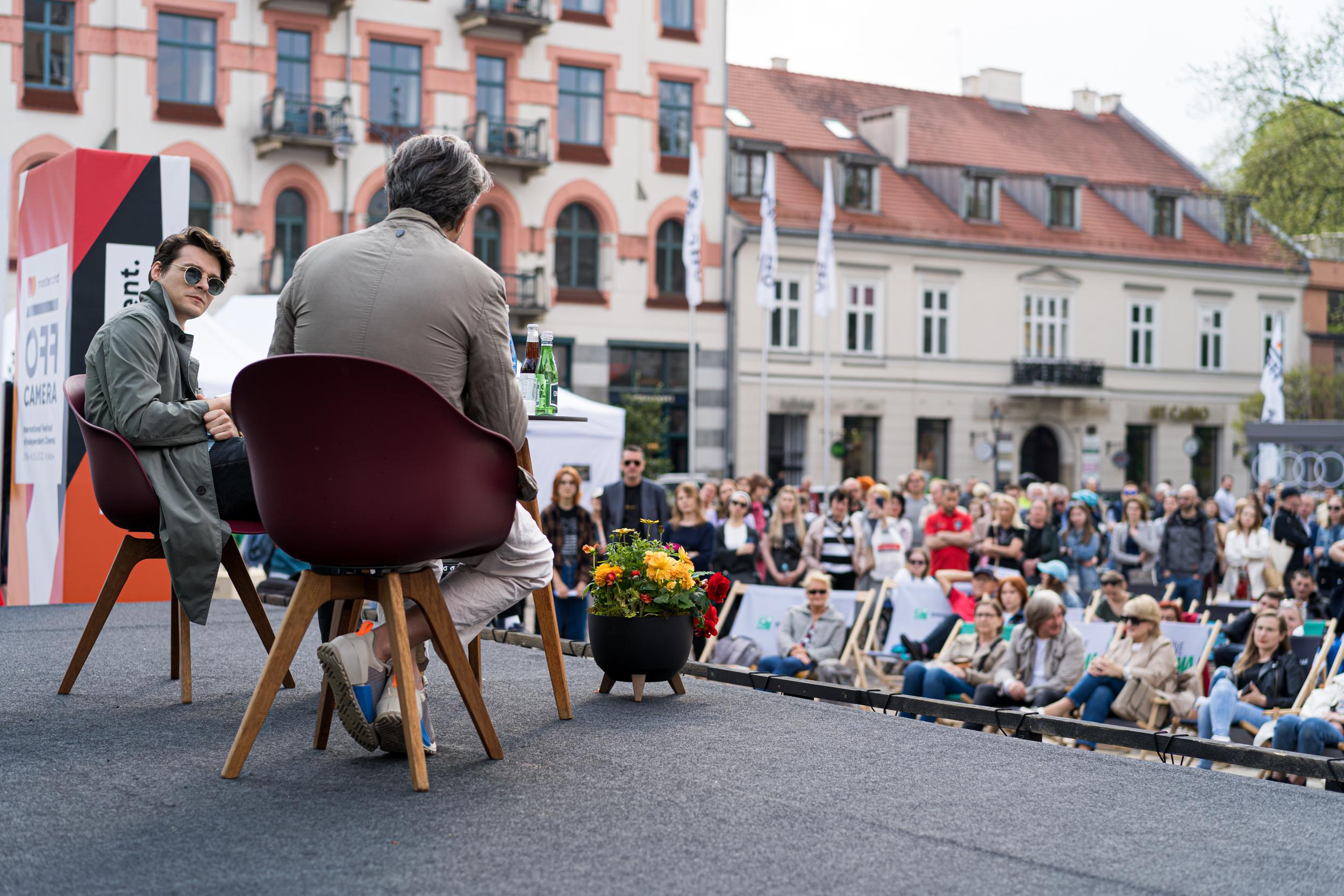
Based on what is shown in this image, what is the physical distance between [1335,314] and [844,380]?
14.2 m

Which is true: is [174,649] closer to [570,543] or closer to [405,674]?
[405,674]

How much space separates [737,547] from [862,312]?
2455cm

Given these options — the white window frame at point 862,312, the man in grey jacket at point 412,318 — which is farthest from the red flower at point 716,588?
the white window frame at point 862,312

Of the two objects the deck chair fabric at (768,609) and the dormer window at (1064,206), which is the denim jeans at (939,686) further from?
the dormer window at (1064,206)

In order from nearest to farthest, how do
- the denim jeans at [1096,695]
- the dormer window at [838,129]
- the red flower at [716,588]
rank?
the red flower at [716,588] → the denim jeans at [1096,695] → the dormer window at [838,129]

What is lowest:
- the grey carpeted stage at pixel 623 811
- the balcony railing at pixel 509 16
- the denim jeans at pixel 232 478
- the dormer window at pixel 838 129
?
the grey carpeted stage at pixel 623 811

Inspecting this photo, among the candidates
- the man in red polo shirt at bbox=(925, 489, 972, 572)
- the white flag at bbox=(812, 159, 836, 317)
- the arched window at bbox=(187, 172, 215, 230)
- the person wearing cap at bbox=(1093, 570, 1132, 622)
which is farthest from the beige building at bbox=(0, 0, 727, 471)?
the person wearing cap at bbox=(1093, 570, 1132, 622)

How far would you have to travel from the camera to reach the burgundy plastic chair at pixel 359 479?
3.92 m

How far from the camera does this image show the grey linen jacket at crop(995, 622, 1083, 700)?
1075 cm

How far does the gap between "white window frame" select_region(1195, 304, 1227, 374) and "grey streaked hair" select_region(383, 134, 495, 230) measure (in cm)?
4193

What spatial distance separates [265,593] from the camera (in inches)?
401

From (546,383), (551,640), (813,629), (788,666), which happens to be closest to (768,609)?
(813,629)

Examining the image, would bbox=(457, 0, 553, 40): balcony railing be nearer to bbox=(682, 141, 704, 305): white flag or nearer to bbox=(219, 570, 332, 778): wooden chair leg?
bbox=(682, 141, 704, 305): white flag

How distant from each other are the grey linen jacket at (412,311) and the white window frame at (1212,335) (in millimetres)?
42080
